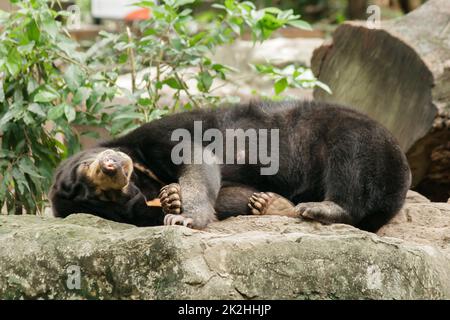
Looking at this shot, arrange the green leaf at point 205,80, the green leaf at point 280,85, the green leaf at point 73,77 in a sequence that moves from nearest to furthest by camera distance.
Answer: the green leaf at point 73,77 → the green leaf at point 280,85 → the green leaf at point 205,80

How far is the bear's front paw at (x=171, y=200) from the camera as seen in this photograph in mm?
4387

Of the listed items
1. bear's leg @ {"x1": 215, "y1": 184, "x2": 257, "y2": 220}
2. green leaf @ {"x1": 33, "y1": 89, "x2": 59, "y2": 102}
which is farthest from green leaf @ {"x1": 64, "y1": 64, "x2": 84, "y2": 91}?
bear's leg @ {"x1": 215, "y1": 184, "x2": 257, "y2": 220}

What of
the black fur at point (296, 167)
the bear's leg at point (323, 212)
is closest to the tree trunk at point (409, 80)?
the black fur at point (296, 167)

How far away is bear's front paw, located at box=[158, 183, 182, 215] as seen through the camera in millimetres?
4387

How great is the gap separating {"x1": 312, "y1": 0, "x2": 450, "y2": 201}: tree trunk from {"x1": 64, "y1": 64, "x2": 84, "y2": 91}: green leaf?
2263 millimetres

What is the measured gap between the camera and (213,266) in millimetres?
3408

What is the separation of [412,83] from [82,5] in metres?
11.2

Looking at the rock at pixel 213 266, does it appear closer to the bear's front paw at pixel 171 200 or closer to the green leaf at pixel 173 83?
the bear's front paw at pixel 171 200

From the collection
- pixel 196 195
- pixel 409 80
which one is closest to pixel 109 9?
pixel 409 80

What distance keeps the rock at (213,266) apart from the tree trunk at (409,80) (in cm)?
249

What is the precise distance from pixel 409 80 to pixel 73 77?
2511 millimetres

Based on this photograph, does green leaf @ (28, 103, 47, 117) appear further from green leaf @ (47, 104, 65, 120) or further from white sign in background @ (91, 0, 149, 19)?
white sign in background @ (91, 0, 149, 19)
